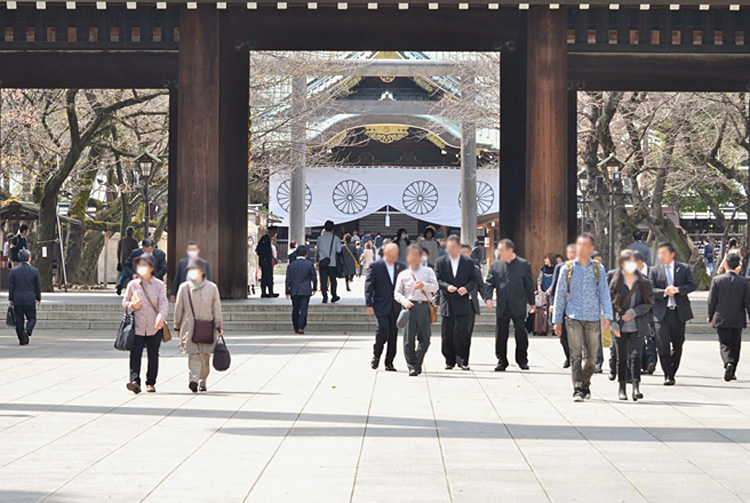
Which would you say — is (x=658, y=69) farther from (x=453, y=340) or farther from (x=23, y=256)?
(x=23, y=256)

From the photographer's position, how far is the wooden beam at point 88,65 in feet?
67.8

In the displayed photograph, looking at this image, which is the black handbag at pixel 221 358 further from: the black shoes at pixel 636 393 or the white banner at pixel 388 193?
the white banner at pixel 388 193

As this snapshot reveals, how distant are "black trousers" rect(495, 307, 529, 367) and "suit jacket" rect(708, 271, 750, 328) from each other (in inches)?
83.2

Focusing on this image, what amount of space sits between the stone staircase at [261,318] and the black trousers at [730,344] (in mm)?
6639

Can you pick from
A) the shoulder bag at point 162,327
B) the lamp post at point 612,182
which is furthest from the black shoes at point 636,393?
the lamp post at point 612,182

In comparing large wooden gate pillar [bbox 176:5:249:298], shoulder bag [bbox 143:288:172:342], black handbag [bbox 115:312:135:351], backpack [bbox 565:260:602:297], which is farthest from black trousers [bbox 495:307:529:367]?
large wooden gate pillar [bbox 176:5:249:298]

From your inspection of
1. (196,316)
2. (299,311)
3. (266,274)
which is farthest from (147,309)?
(266,274)

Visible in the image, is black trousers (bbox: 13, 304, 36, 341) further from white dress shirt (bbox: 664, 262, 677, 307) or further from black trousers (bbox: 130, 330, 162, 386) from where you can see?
white dress shirt (bbox: 664, 262, 677, 307)

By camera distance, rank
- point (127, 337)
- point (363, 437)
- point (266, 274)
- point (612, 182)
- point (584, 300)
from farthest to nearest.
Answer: point (612, 182)
point (266, 274)
point (127, 337)
point (584, 300)
point (363, 437)

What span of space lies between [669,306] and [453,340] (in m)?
2.61

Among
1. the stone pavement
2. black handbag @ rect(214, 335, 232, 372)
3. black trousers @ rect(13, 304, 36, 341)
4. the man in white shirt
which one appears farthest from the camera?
black trousers @ rect(13, 304, 36, 341)

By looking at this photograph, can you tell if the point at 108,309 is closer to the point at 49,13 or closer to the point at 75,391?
the point at 49,13

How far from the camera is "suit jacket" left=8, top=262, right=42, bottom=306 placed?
1653cm

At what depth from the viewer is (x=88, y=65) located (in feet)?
68.1
